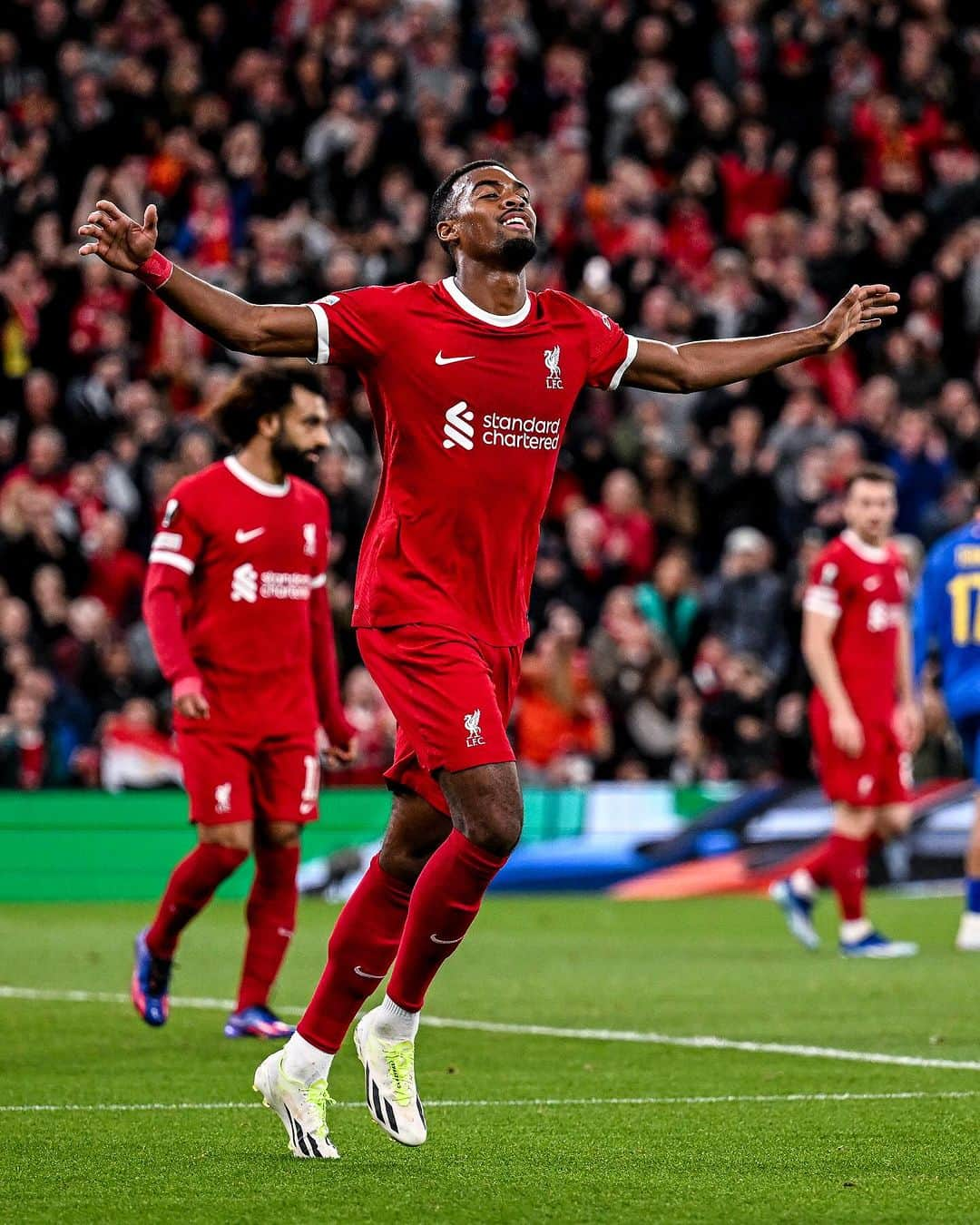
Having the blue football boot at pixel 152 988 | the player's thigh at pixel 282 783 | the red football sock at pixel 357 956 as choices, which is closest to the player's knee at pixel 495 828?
the red football sock at pixel 357 956

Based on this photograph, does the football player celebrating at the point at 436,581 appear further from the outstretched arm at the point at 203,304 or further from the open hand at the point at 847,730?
the open hand at the point at 847,730

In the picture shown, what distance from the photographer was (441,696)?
614 centimetres

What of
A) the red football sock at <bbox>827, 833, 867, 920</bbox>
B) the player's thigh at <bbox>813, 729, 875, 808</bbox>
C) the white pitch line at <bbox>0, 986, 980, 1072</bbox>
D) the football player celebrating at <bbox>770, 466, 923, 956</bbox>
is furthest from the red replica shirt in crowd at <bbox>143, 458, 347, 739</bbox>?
Result: the red football sock at <bbox>827, 833, 867, 920</bbox>

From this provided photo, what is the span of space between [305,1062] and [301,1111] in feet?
0.42

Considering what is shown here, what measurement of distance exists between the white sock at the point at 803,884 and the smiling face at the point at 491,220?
7.30 m

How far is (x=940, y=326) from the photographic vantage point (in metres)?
21.4

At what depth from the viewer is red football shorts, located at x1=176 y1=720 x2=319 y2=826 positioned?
9.03 meters

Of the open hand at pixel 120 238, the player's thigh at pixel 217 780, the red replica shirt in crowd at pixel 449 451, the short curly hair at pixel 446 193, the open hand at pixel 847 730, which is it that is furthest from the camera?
the open hand at pixel 847 730

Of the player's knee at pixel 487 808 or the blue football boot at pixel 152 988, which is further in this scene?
the blue football boot at pixel 152 988

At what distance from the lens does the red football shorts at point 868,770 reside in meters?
13.0

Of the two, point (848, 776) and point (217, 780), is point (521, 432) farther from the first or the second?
point (848, 776)

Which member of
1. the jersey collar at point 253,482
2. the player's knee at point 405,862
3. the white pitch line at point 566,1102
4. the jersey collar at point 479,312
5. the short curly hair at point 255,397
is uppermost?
the jersey collar at point 479,312

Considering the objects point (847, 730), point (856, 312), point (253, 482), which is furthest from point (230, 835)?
point (847, 730)

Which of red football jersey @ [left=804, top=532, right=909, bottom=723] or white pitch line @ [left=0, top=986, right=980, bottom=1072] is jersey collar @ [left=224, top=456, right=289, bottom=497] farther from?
red football jersey @ [left=804, top=532, right=909, bottom=723]
